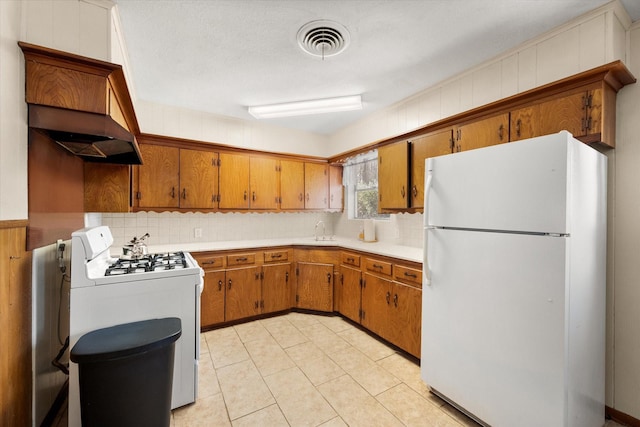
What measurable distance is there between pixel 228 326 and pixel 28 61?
2.77m

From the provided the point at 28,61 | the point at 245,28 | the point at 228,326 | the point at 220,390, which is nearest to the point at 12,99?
the point at 28,61

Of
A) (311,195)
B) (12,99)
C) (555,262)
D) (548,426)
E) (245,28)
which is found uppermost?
(245,28)

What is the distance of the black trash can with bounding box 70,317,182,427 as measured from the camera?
141cm

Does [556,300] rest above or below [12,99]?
below

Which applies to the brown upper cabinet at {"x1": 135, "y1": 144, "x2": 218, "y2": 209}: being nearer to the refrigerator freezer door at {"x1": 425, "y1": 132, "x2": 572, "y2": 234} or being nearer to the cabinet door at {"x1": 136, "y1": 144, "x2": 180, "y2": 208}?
the cabinet door at {"x1": 136, "y1": 144, "x2": 180, "y2": 208}

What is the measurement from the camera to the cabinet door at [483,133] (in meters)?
2.13

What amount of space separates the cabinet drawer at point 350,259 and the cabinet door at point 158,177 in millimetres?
2019

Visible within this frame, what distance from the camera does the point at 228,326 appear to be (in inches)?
127

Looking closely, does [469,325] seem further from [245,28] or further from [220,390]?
[245,28]

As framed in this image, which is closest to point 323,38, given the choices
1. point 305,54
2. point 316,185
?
point 305,54

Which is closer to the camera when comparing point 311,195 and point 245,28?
point 245,28

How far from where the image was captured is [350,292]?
129 inches

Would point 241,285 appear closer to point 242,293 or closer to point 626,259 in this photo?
point 242,293

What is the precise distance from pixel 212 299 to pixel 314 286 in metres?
1.20
